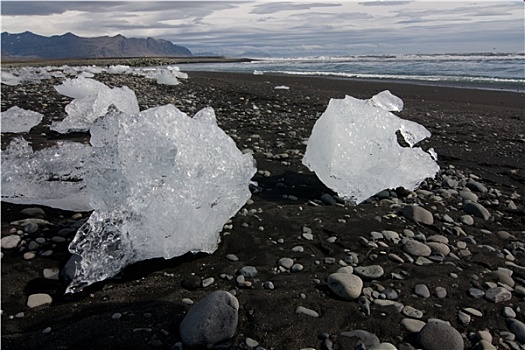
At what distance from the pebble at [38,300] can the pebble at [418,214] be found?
2.74 metres

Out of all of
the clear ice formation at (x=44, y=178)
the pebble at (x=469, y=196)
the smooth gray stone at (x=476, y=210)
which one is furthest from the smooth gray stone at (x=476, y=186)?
the clear ice formation at (x=44, y=178)

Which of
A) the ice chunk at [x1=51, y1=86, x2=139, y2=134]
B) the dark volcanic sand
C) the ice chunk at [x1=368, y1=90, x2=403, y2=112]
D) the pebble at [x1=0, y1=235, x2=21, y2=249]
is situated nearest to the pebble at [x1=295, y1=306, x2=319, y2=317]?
the dark volcanic sand

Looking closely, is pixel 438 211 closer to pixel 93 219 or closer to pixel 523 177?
pixel 523 177

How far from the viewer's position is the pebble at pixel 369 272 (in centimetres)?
264

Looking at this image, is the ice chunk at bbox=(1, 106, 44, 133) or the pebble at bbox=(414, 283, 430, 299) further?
the ice chunk at bbox=(1, 106, 44, 133)

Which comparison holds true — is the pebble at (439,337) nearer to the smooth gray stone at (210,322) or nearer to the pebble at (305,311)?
the pebble at (305,311)

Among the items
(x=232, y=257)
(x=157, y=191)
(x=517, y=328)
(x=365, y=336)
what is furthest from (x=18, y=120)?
(x=517, y=328)

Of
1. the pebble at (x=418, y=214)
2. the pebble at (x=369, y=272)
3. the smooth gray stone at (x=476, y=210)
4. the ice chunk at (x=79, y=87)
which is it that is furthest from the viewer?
the ice chunk at (x=79, y=87)

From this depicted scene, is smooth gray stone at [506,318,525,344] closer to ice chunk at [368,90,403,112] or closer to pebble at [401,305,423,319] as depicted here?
pebble at [401,305,423,319]

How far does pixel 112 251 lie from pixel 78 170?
187cm

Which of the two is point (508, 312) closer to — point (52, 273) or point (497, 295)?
point (497, 295)

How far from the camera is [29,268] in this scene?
2.65m

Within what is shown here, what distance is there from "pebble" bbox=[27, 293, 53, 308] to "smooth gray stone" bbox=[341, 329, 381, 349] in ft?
5.38

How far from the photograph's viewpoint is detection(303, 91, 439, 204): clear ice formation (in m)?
3.87
